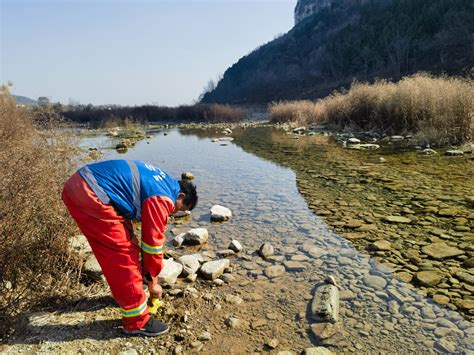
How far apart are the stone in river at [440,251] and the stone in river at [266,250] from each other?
1.75 m

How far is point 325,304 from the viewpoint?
3027 millimetres

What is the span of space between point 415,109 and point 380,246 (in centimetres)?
897

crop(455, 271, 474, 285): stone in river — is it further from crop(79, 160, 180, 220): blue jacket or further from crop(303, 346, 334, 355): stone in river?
crop(79, 160, 180, 220): blue jacket

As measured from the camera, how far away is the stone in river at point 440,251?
386 centimetres

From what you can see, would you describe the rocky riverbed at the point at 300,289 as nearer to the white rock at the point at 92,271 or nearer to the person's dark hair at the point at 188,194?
the white rock at the point at 92,271

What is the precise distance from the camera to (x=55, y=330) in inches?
101

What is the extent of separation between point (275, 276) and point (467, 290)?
1.79m

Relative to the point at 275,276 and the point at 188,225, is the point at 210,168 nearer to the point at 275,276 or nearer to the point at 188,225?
the point at 188,225

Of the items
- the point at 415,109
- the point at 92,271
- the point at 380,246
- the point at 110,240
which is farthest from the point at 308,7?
the point at 110,240

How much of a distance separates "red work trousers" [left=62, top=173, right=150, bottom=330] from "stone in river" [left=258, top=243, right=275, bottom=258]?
1860 millimetres

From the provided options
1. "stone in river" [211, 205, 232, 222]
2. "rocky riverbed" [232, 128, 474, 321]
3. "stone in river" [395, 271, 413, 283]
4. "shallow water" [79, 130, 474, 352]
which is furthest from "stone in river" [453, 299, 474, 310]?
"stone in river" [211, 205, 232, 222]

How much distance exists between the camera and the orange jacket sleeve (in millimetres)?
2521

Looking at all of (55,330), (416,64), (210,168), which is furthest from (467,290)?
(416,64)

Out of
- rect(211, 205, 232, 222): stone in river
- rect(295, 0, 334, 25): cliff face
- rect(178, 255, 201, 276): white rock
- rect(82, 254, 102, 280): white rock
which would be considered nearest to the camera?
rect(82, 254, 102, 280): white rock
